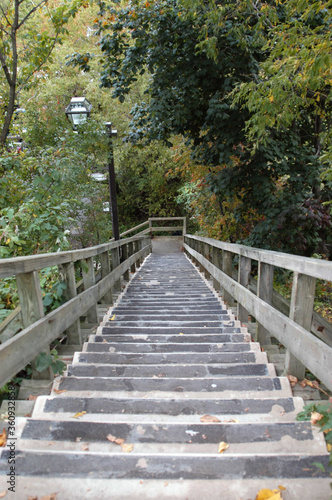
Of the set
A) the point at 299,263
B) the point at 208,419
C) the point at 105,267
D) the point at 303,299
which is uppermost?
the point at 299,263

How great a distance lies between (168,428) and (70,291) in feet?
4.65

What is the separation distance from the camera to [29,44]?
Answer: 4543mm

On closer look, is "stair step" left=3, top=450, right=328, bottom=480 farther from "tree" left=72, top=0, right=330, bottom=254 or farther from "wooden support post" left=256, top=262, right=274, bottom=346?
"tree" left=72, top=0, right=330, bottom=254

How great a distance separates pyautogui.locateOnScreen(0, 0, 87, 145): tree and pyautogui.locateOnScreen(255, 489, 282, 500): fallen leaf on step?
4440mm

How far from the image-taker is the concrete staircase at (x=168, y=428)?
4.32 ft

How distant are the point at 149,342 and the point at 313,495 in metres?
1.82

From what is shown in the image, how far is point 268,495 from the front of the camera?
124 cm

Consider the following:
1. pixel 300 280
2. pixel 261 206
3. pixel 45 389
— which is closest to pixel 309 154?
pixel 261 206

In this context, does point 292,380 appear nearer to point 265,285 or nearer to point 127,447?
point 265,285

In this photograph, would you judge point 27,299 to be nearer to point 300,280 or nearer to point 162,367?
point 162,367

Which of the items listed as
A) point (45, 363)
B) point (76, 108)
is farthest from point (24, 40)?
point (45, 363)

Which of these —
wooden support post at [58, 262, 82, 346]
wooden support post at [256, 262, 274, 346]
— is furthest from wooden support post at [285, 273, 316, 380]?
wooden support post at [58, 262, 82, 346]

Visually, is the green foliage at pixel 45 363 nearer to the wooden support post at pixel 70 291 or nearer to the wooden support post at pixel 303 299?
the wooden support post at pixel 70 291

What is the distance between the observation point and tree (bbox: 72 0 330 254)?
464 centimetres
